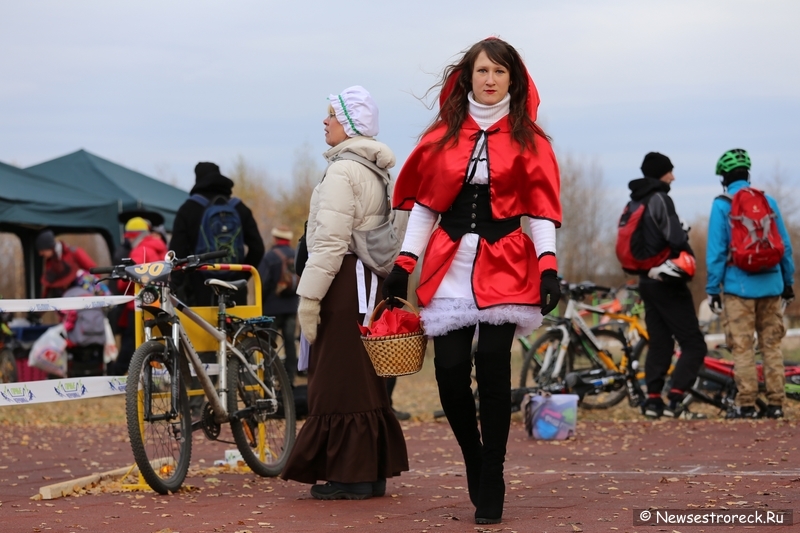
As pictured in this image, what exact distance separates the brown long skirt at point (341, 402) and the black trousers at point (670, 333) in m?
4.86

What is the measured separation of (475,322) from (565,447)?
402cm

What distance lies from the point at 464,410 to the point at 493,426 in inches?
7.6

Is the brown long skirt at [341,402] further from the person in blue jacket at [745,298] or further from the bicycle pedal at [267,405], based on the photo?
the person in blue jacket at [745,298]

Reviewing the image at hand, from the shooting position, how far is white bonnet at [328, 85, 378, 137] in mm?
6258

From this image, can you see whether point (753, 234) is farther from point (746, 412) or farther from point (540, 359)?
point (540, 359)

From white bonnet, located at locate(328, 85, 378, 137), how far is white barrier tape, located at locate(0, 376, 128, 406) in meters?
1.80

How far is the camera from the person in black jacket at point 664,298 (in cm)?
1028

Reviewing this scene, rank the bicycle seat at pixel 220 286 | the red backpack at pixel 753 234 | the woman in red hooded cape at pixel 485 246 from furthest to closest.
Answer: the red backpack at pixel 753 234 < the bicycle seat at pixel 220 286 < the woman in red hooded cape at pixel 485 246

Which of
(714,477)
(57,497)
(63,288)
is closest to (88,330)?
(63,288)

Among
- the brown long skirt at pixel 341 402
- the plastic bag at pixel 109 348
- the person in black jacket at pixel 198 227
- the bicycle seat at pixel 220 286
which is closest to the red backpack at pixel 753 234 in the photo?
the person in black jacket at pixel 198 227

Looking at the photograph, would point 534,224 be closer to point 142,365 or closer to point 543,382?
point 142,365

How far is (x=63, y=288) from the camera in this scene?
1524 cm

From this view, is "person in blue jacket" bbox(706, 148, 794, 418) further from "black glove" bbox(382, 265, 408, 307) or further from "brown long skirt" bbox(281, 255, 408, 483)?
"black glove" bbox(382, 265, 408, 307)

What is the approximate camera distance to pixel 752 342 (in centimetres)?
1023
